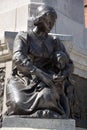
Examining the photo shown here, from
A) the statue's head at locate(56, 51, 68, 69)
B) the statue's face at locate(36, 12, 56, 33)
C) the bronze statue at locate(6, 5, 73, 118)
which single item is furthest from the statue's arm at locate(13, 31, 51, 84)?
the statue's face at locate(36, 12, 56, 33)

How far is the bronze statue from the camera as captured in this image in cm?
496

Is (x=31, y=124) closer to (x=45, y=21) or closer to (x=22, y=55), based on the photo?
(x=22, y=55)

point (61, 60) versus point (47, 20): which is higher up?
point (47, 20)

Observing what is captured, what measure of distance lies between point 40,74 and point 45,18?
0.94 metres

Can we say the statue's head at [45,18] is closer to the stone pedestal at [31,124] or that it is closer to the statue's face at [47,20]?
the statue's face at [47,20]

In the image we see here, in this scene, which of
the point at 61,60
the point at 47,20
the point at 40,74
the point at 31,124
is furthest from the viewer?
the point at 47,20

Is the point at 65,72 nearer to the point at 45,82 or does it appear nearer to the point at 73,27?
the point at 45,82

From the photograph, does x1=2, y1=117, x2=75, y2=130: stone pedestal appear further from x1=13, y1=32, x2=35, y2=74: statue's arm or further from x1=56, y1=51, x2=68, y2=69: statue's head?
x1=56, y1=51, x2=68, y2=69: statue's head

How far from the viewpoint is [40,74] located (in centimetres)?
513

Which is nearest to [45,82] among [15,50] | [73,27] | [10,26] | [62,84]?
[62,84]

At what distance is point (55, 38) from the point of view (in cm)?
584

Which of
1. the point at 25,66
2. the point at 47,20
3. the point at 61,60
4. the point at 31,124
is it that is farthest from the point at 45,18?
the point at 31,124

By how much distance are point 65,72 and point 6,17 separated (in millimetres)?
2512

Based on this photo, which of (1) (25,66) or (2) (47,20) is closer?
(1) (25,66)
